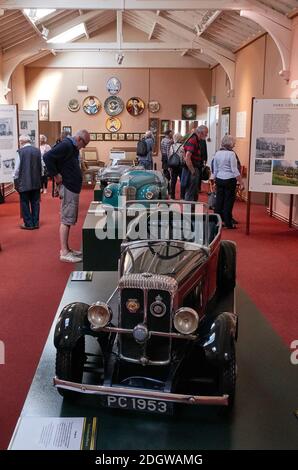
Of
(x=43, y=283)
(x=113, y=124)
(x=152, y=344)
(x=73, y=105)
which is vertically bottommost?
(x=43, y=283)

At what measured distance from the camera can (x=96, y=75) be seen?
18.2m

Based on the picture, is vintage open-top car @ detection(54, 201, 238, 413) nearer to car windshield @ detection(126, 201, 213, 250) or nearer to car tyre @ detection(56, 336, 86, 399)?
car tyre @ detection(56, 336, 86, 399)

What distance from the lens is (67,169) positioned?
6.23 meters

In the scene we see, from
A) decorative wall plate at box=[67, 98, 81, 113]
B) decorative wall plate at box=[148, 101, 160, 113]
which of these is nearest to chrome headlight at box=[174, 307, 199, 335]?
decorative wall plate at box=[148, 101, 160, 113]

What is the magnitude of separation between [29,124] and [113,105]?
639 centimetres

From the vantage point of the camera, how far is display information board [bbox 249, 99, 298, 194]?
800 centimetres

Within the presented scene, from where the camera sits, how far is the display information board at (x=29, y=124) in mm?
12508

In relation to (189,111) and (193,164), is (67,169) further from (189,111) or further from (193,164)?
(189,111)

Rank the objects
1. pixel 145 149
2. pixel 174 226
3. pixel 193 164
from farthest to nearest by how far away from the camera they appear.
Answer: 1. pixel 145 149
2. pixel 193 164
3. pixel 174 226

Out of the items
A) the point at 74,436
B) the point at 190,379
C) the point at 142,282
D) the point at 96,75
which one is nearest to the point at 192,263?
the point at 142,282

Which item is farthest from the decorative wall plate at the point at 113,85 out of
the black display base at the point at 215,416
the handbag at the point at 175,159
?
the black display base at the point at 215,416

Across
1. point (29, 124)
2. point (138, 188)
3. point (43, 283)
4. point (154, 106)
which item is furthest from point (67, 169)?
point (154, 106)

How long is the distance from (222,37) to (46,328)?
11.4 meters
